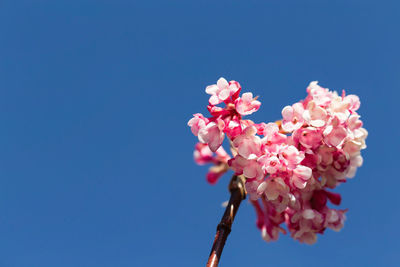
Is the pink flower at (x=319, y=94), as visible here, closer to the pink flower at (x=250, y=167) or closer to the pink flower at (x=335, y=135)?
the pink flower at (x=335, y=135)

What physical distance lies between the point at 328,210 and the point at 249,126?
0.92 meters

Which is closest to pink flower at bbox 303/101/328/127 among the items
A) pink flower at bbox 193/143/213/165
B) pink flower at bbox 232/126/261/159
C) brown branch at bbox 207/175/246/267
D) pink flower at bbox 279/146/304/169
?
pink flower at bbox 279/146/304/169

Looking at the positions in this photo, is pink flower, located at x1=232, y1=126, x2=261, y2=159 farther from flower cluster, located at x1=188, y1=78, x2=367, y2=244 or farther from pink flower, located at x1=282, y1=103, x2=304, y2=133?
pink flower, located at x1=282, y1=103, x2=304, y2=133

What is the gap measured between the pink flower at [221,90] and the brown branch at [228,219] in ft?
1.97

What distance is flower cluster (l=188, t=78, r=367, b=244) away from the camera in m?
1.98

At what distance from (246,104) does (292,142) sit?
0.32 meters

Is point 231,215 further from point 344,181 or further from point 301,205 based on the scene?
point 344,181

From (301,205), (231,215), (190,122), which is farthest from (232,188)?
(190,122)

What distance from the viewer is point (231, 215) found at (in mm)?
2154

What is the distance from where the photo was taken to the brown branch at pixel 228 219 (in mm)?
1928

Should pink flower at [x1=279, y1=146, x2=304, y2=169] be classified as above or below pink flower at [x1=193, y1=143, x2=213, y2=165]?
below

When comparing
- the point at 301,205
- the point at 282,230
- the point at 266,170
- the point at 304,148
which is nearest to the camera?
the point at 266,170

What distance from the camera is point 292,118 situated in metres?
2.13

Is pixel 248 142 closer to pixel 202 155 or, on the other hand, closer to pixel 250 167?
pixel 250 167
